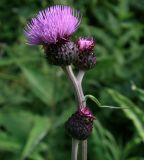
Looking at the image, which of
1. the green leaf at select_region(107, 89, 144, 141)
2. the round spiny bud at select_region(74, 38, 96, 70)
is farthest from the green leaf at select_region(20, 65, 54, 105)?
the round spiny bud at select_region(74, 38, 96, 70)

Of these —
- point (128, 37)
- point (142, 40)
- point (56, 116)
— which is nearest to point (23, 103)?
point (56, 116)

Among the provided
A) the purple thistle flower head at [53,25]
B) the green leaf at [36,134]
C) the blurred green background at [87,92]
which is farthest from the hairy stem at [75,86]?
the green leaf at [36,134]

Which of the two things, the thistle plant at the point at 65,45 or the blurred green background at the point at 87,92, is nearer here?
the thistle plant at the point at 65,45

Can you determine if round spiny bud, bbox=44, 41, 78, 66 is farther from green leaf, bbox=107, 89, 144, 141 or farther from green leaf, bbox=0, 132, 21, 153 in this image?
green leaf, bbox=0, 132, 21, 153

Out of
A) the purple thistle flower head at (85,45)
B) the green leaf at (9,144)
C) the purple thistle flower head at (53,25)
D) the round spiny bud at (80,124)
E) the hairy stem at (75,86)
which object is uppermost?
the purple thistle flower head at (53,25)

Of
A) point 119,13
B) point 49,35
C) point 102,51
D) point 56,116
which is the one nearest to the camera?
point 49,35

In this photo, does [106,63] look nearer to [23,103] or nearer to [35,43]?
[23,103]

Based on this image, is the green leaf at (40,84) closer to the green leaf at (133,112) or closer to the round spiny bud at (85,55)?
the green leaf at (133,112)
